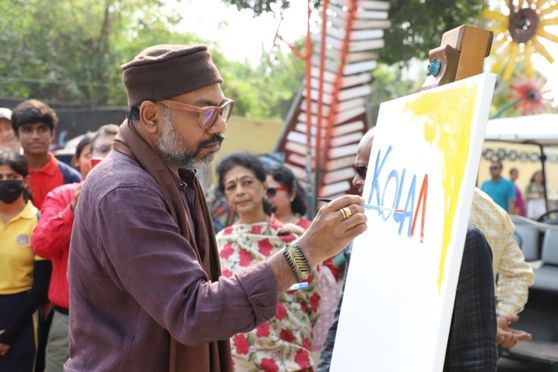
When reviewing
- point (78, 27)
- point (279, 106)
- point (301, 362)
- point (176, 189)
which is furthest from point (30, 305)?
point (279, 106)

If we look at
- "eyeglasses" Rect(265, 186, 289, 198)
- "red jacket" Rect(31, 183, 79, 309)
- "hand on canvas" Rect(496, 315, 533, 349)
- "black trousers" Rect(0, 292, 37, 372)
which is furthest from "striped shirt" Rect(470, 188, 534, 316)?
"black trousers" Rect(0, 292, 37, 372)

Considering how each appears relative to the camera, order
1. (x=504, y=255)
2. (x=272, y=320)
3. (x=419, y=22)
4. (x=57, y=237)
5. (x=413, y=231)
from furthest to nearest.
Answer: (x=419, y=22) < (x=57, y=237) < (x=272, y=320) < (x=504, y=255) < (x=413, y=231)

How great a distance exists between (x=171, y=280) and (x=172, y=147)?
0.40 metres

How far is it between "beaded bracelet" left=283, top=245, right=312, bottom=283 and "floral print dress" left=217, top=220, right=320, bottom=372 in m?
1.49

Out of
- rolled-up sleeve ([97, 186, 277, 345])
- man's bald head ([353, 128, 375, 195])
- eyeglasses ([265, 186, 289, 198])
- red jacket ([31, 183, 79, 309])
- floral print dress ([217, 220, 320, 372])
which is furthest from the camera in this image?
eyeglasses ([265, 186, 289, 198])

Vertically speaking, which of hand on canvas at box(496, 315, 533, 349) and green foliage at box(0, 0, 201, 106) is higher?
hand on canvas at box(496, 315, 533, 349)

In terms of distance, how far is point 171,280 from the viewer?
1.48 metres

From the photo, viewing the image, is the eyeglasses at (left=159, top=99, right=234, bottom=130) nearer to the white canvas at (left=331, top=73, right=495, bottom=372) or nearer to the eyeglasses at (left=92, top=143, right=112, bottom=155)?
the white canvas at (left=331, top=73, right=495, bottom=372)

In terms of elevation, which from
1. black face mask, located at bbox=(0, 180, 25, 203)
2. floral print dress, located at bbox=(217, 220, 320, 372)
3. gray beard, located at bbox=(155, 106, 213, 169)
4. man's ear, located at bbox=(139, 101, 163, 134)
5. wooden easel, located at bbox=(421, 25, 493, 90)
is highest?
wooden easel, located at bbox=(421, 25, 493, 90)

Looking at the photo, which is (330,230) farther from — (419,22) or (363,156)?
(419,22)

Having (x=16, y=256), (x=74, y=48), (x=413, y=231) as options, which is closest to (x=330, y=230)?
(x=413, y=231)

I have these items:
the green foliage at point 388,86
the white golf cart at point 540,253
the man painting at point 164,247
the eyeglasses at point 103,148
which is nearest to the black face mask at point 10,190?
the eyeglasses at point 103,148

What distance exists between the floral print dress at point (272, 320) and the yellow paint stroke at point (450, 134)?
158 cm

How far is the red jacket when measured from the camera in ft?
10.3
